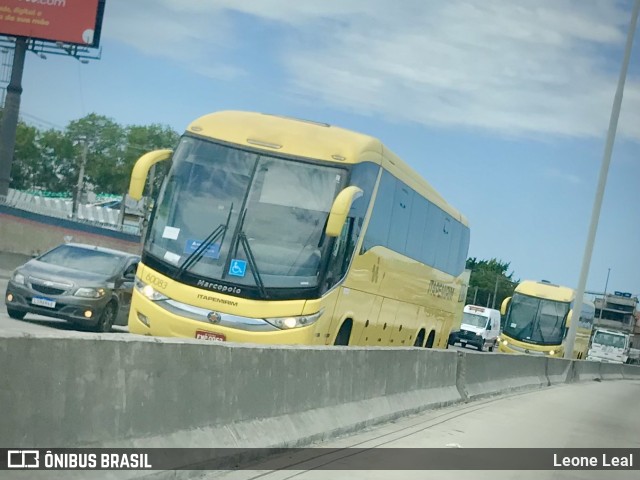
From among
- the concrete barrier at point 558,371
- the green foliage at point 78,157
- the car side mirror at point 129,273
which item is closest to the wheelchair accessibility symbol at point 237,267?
the car side mirror at point 129,273

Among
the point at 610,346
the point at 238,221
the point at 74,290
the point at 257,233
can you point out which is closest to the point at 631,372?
the point at 610,346

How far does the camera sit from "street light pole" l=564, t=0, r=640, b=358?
36562mm

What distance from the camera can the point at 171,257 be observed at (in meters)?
16.7

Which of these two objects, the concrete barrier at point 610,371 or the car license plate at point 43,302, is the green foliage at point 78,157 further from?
the car license plate at point 43,302

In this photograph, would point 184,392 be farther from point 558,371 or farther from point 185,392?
point 558,371

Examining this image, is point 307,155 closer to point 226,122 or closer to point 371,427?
point 226,122

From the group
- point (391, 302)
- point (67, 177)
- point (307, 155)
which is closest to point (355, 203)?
point (307, 155)

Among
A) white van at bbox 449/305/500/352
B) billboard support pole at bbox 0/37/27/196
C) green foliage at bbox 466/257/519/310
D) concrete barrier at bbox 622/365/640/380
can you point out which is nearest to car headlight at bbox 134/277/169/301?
concrete barrier at bbox 622/365/640/380

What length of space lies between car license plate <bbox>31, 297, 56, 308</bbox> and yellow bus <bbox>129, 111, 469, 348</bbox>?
3747 mm

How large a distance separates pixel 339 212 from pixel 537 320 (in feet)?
109

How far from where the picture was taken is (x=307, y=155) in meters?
17.8

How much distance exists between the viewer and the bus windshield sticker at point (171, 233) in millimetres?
16734

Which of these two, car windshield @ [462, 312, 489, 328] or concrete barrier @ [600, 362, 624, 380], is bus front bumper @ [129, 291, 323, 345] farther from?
car windshield @ [462, 312, 489, 328]

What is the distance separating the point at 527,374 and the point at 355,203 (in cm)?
1128
